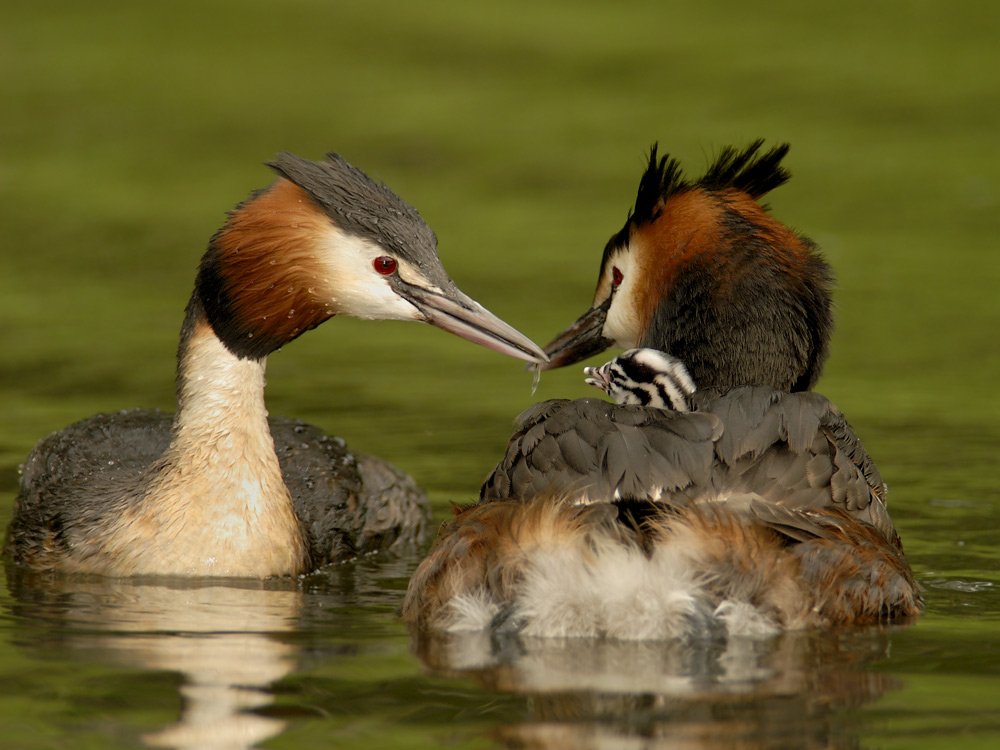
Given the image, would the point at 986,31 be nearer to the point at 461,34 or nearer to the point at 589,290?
the point at 461,34

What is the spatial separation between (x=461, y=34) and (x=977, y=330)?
30.4 feet

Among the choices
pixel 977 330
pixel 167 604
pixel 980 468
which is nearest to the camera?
pixel 167 604

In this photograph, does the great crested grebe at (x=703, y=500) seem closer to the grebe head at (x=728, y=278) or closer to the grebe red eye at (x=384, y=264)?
the grebe head at (x=728, y=278)

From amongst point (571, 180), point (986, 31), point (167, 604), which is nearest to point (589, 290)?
point (571, 180)

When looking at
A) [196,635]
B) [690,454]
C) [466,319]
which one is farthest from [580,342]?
[196,635]

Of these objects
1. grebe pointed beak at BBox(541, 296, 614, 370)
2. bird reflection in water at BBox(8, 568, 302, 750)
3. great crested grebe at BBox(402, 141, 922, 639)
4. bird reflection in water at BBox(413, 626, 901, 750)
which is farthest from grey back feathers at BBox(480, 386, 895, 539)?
grebe pointed beak at BBox(541, 296, 614, 370)

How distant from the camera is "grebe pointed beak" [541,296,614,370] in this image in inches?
285

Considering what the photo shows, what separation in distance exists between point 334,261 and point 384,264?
20 centimetres

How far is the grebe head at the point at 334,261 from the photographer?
21.0 feet

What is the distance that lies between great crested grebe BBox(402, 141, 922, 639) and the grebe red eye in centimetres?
95

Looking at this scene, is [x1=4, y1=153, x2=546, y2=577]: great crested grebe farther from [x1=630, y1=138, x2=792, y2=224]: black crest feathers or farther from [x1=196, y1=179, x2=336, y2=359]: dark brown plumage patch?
[x1=630, y1=138, x2=792, y2=224]: black crest feathers

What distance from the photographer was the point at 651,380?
6.11m

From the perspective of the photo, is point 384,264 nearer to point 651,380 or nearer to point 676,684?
point 651,380

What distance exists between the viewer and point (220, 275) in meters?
6.52
